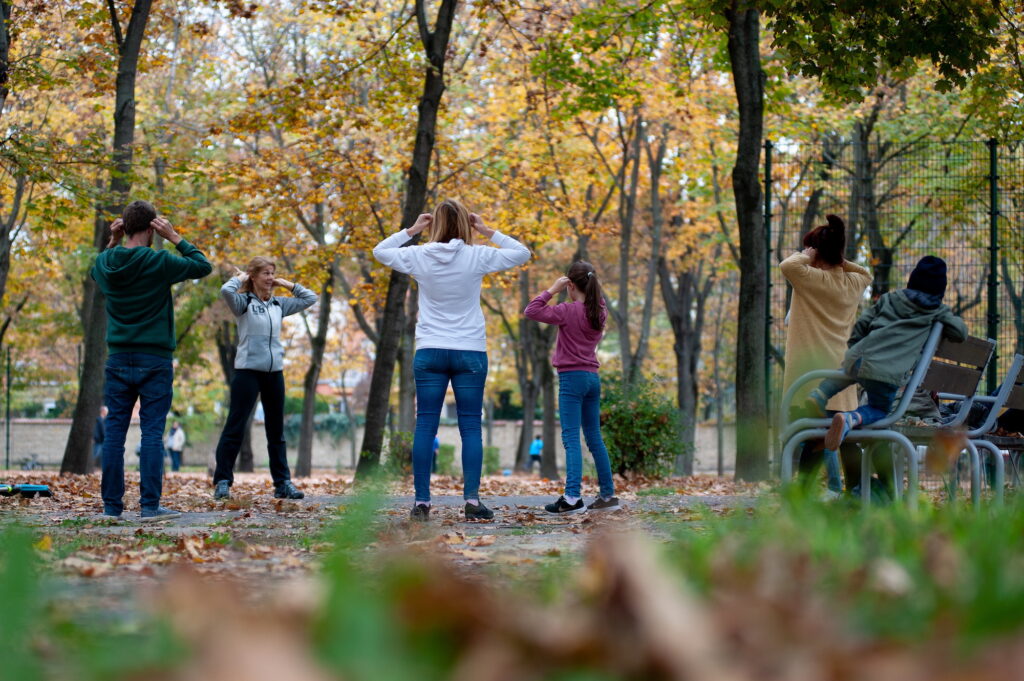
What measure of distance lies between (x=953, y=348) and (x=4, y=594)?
6100mm

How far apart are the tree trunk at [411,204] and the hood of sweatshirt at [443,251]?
6.83 m

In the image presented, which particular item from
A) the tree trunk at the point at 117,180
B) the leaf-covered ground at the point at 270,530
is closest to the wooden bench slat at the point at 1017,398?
the leaf-covered ground at the point at 270,530

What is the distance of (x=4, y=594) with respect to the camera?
6.09 ft

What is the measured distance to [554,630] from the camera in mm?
1541

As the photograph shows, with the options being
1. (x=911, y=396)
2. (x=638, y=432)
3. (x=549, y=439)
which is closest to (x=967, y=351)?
(x=911, y=396)

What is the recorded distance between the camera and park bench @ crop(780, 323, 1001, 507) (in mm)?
6453

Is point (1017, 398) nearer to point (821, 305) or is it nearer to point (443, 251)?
point (821, 305)

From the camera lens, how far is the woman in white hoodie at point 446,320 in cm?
787

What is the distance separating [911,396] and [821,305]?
5.96 ft

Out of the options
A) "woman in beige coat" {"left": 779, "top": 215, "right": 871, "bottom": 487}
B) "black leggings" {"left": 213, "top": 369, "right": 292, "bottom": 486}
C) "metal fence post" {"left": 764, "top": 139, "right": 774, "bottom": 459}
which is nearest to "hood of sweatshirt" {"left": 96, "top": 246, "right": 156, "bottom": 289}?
"black leggings" {"left": 213, "top": 369, "right": 292, "bottom": 486}

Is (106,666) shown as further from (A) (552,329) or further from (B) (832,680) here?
(A) (552,329)

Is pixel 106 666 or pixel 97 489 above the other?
pixel 106 666

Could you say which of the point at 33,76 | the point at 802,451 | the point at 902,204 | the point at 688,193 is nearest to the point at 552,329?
the point at 688,193

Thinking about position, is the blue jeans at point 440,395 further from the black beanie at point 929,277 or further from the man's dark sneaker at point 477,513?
the black beanie at point 929,277
